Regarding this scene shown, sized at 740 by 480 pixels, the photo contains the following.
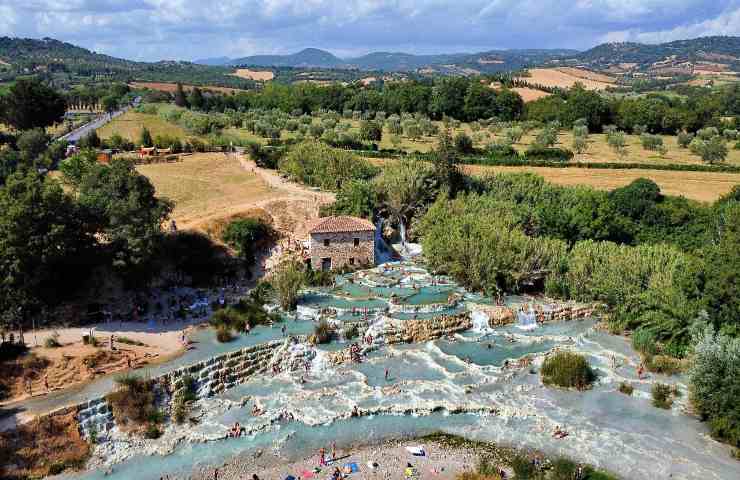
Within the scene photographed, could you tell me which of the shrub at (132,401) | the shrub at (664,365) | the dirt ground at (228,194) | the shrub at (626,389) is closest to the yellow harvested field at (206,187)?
the dirt ground at (228,194)

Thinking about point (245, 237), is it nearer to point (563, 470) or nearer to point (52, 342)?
point (52, 342)

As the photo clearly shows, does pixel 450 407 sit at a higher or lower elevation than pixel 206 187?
lower

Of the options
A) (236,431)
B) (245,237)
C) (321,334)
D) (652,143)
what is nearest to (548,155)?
(652,143)

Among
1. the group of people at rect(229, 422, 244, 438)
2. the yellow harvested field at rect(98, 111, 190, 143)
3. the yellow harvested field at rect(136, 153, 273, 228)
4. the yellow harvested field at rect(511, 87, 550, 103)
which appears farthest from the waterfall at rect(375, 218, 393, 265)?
the yellow harvested field at rect(511, 87, 550, 103)

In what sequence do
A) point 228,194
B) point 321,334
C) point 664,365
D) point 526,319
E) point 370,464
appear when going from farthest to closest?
point 228,194 → point 526,319 → point 321,334 → point 664,365 → point 370,464

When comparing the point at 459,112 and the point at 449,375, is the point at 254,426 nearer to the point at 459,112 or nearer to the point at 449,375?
the point at 449,375

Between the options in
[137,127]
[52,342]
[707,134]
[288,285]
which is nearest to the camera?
[52,342]

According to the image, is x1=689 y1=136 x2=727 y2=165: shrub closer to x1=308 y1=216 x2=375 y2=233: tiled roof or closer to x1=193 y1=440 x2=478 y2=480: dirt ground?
x1=308 y1=216 x2=375 y2=233: tiled roof
